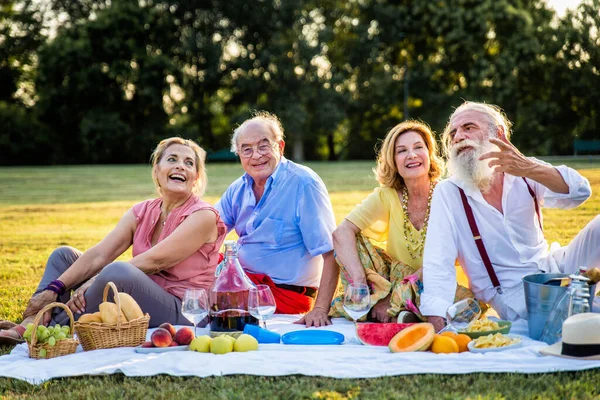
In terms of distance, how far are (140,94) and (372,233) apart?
35.1 m

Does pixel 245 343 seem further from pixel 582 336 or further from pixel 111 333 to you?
pixel 582 336

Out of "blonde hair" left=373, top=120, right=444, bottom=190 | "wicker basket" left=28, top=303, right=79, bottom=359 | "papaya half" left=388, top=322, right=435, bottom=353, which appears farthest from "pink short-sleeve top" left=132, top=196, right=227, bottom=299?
"papaya half" left=388, top=322, right=435, bottom=353

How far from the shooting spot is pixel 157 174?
197 inches

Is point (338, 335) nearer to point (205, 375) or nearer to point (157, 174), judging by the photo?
point (205, 375)

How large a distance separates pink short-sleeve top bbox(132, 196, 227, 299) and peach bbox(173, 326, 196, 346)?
0.65m

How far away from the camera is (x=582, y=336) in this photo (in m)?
3.51

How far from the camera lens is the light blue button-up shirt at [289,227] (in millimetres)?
5051

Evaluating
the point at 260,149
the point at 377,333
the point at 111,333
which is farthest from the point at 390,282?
the point at 111,333

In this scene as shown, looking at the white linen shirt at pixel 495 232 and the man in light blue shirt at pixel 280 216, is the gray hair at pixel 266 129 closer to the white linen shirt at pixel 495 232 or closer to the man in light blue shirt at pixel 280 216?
the man in light blue shirt at pixel 280 216

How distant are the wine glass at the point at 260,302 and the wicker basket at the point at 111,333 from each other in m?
0.68

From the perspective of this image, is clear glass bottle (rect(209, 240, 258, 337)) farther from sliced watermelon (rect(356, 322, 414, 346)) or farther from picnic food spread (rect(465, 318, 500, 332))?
picnic food spread (rect(465, 318, 500, 332))

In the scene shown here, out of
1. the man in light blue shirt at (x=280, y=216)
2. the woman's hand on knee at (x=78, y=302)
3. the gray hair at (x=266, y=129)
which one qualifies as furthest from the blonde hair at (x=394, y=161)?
the woman's hand on knee at (x=78, y=302)

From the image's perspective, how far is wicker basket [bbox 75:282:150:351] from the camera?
407cm

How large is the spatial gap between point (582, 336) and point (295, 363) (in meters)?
1.53
